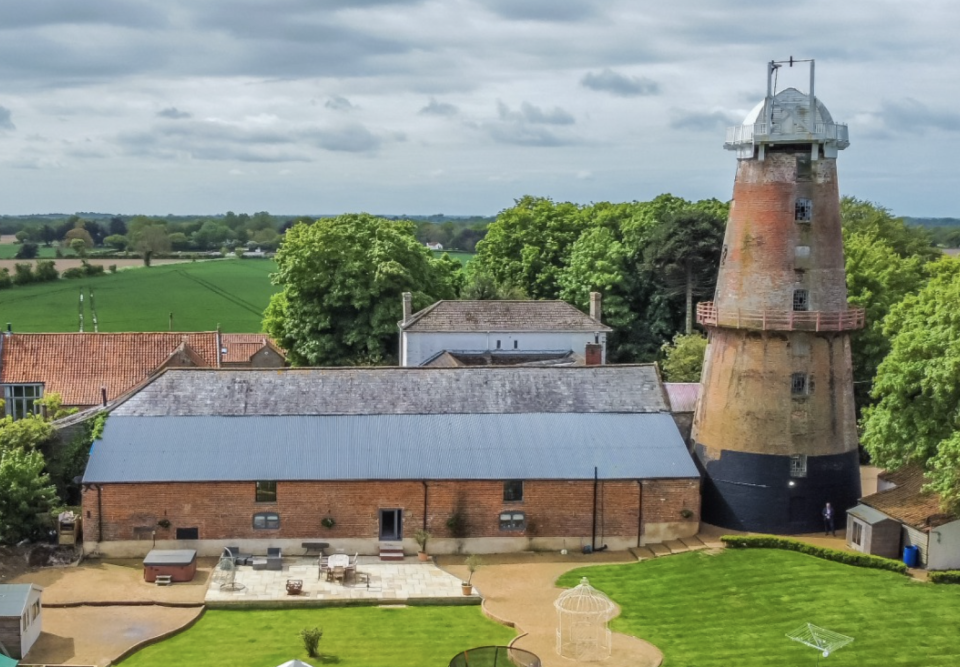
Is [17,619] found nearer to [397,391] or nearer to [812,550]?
[397,391]

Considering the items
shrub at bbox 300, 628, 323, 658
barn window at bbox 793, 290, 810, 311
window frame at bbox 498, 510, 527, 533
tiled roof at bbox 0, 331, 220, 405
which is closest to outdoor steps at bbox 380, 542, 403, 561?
window frame at bbox 498, 510, 527, 533

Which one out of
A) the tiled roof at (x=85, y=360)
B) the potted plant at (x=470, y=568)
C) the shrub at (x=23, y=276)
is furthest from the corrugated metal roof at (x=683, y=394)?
the shrub at (x=23, y=276)

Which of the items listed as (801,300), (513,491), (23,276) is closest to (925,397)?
(801,300)

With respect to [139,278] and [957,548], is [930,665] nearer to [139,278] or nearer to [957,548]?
[957,548]

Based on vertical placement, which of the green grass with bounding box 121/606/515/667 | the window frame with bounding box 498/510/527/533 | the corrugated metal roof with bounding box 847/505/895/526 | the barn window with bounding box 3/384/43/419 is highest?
the barn window with bounding box 3/384/43/419

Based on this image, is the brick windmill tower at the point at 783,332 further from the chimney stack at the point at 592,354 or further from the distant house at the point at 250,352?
the distant house at the point at 250,352

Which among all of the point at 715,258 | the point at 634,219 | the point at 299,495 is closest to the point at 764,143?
the point at 299,495

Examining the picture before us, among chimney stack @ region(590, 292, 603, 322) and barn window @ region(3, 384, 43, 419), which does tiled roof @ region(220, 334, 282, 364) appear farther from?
chimney stack @ region(590, 292, 603, 322)
